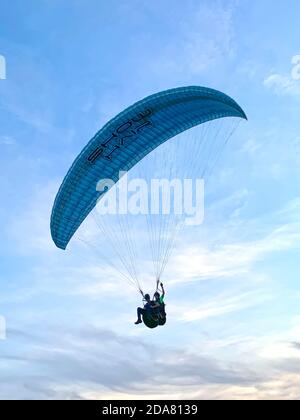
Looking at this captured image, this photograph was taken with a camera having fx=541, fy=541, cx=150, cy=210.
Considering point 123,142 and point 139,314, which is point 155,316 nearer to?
point 139,314

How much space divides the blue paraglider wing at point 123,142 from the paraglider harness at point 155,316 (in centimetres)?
558

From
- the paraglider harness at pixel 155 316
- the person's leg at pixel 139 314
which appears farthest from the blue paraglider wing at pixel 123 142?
the paraglider harness at pixel 155 316

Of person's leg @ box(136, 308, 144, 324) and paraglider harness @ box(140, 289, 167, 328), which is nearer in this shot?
paraglider harness @ box(140, 289, 167, 328)

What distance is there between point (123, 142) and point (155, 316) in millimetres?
8919

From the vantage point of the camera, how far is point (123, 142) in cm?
2741

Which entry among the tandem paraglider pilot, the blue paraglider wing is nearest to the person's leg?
the tandem paraglider pilot

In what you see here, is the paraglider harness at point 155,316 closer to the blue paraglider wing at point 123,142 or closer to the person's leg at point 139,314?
the person's leg at point 139,314

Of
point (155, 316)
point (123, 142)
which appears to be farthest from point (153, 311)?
point (123, 142)

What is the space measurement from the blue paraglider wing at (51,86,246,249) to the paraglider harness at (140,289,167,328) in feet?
18.3

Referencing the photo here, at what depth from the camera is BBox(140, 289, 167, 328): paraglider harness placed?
2723 cm

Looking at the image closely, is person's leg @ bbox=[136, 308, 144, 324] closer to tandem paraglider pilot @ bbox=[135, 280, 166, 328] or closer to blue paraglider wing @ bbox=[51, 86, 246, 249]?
tandem paraglider pilot @ bbox=[135, 280, 166, 328]
